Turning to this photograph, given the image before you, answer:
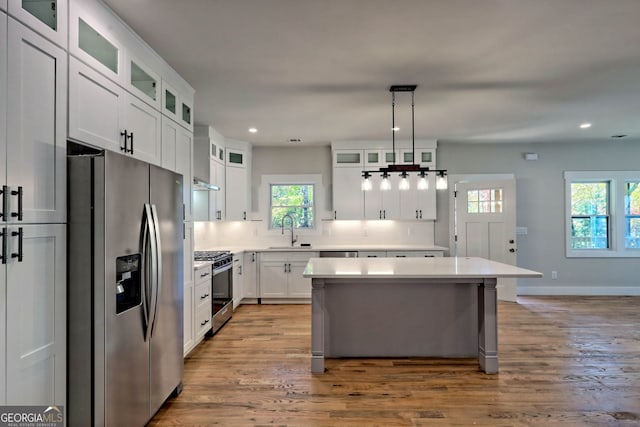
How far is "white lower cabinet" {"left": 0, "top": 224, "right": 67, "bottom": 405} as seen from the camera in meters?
1.45

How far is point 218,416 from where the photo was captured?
239cm

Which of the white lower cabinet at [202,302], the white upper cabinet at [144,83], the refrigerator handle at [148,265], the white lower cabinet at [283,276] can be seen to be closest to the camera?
the refrigerator handle at [148,265]

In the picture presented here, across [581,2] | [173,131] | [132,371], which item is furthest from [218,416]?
[581,2]

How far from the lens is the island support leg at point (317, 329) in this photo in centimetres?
304

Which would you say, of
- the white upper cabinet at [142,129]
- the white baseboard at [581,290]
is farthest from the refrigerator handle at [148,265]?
the white baseboard at [581,290]

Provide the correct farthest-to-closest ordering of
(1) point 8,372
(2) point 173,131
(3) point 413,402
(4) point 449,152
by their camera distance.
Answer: (4) point 449,152 < (2) point 173,131 < (3) point 413,402 < (1) point 8,372

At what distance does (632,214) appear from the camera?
19.5 feet

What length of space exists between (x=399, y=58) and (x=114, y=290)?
8.25ft

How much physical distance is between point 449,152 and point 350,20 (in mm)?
4250

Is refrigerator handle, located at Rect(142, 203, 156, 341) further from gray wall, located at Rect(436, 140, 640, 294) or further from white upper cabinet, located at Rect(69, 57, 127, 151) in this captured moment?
gray wall, located at Rect(436, 140, 640, 294)

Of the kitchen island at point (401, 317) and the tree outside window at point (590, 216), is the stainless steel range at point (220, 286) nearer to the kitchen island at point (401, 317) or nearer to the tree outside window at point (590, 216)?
the kitchen island at point (401, 317)

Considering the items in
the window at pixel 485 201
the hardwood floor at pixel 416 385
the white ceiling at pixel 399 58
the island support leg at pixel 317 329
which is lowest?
the hardwood floor at pixel 416 385

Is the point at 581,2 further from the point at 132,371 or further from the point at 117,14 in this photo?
the point at 132,371

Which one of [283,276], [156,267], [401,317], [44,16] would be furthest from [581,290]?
[44,16]
